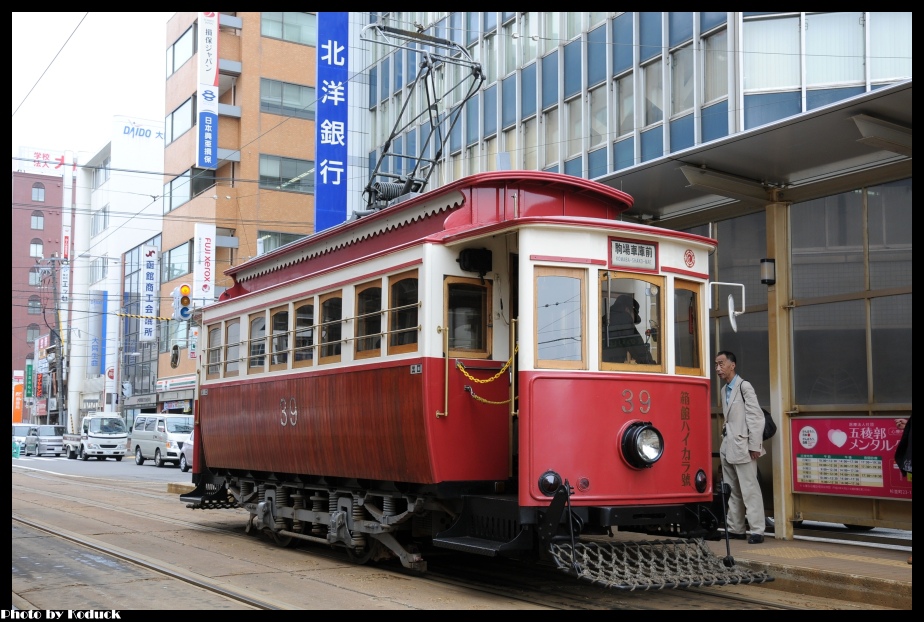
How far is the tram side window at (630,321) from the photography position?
8.62 m

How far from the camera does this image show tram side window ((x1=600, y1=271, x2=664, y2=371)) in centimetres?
862

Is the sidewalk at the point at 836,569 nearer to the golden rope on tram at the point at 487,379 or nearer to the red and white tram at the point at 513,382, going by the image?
the red and white tram at the point at 513,382

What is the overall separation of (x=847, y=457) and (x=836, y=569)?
2.02 m

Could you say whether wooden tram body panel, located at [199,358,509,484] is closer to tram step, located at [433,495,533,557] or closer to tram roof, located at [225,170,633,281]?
tram step, located at [433,495,533,557]

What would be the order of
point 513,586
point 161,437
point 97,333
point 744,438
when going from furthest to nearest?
point 97,333 < point 161,437 < point 744,438 < point 513,586

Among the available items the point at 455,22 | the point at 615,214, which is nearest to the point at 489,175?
the point at 615,214

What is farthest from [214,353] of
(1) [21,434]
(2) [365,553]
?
(1) [21,434]

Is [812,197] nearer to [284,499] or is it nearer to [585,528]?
[585,528]

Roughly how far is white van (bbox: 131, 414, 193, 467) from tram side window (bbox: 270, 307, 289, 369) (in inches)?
960

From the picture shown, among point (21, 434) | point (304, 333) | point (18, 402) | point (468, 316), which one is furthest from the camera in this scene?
point (18, 402)

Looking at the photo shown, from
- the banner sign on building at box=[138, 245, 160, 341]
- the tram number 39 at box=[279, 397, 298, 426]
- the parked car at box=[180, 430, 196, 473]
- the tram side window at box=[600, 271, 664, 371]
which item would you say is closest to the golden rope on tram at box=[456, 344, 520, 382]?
the tram side window at box=[600, 271, 664, 371]

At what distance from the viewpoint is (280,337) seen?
39.0 feet

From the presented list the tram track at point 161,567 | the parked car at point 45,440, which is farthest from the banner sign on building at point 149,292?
the tram track at point 161,567

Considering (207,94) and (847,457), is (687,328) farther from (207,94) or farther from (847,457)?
(207,94)
